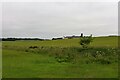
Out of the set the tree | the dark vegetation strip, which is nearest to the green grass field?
the dark vegetation strip

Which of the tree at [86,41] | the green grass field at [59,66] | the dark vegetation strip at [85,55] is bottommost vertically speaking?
the green grass field at [59,66]

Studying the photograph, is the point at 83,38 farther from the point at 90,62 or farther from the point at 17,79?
the point at 17,79

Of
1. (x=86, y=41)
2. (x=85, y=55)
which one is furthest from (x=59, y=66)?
(x=86, y=41)

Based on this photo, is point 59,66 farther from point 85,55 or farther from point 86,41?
point 86,41

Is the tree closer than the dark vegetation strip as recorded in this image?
No

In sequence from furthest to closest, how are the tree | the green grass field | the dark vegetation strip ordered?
the tree → the dark vegetation strip → the green grass field

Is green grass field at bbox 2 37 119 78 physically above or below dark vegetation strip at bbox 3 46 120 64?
below

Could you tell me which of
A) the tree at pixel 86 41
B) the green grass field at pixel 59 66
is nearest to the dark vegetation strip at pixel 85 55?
the green grass field at pixel 59 66

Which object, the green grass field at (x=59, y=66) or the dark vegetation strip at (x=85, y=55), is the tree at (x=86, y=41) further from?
the green grass field at (x=59, y=66)

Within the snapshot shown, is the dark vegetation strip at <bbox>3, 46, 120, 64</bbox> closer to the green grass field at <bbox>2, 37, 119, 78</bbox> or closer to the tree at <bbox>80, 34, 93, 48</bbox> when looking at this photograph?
the green grass field at <bbox>2, 37, 119, 78</bbox>

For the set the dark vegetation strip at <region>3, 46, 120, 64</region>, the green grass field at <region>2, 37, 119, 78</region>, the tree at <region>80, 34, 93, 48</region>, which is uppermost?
the tree at <region>80, 34, 93, 48</region>

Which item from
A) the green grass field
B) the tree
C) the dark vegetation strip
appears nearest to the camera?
the green grass field

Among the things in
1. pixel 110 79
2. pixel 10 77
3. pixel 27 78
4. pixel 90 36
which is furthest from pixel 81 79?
pixel 90 36

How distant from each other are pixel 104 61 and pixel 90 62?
1811mm
